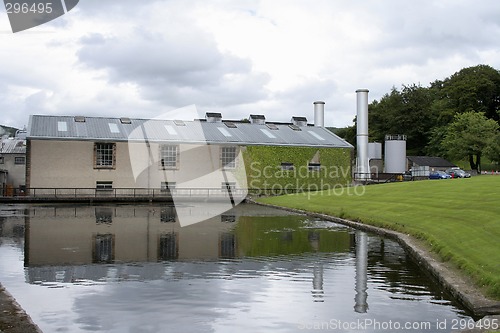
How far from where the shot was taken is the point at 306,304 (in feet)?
31.6

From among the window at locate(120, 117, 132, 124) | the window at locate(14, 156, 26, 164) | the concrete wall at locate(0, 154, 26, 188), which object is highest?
the window at locate(120, 117, 132, 124)

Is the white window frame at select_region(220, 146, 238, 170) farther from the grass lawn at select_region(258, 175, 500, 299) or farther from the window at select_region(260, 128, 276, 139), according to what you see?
the grass lawn at select_region(258, 175, 500, 299)

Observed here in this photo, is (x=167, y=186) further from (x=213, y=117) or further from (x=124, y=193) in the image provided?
(x=213, y=117)

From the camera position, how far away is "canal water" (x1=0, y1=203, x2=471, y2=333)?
8.56 meters

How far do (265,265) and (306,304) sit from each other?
13.2 feet

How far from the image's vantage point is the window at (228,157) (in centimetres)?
4903

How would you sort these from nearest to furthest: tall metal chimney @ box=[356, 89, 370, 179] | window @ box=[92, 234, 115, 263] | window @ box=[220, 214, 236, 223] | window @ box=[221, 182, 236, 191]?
window @ box=[92, 234, 115, 263]
window @ box=[220, 214, 236, 223]
window @ box=[221, 182, 236, 191]
tall metal chimney @ box=[356, 89, 370, 179]

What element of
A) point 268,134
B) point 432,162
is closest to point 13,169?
point 268,134

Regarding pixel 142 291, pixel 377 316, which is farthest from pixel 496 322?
pixel 142 291

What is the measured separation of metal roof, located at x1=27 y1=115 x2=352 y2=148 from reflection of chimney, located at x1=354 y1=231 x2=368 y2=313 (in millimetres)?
30498

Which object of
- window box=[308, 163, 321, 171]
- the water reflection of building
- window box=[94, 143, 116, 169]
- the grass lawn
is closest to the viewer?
the grass lawn

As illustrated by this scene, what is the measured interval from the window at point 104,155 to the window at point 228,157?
31.5 ft

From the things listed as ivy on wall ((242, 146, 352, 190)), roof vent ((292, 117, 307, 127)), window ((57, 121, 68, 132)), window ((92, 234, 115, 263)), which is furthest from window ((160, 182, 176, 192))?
window ((92, 234, 115, 263))

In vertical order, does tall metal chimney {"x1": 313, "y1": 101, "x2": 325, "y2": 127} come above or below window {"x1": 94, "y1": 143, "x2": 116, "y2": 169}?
above
